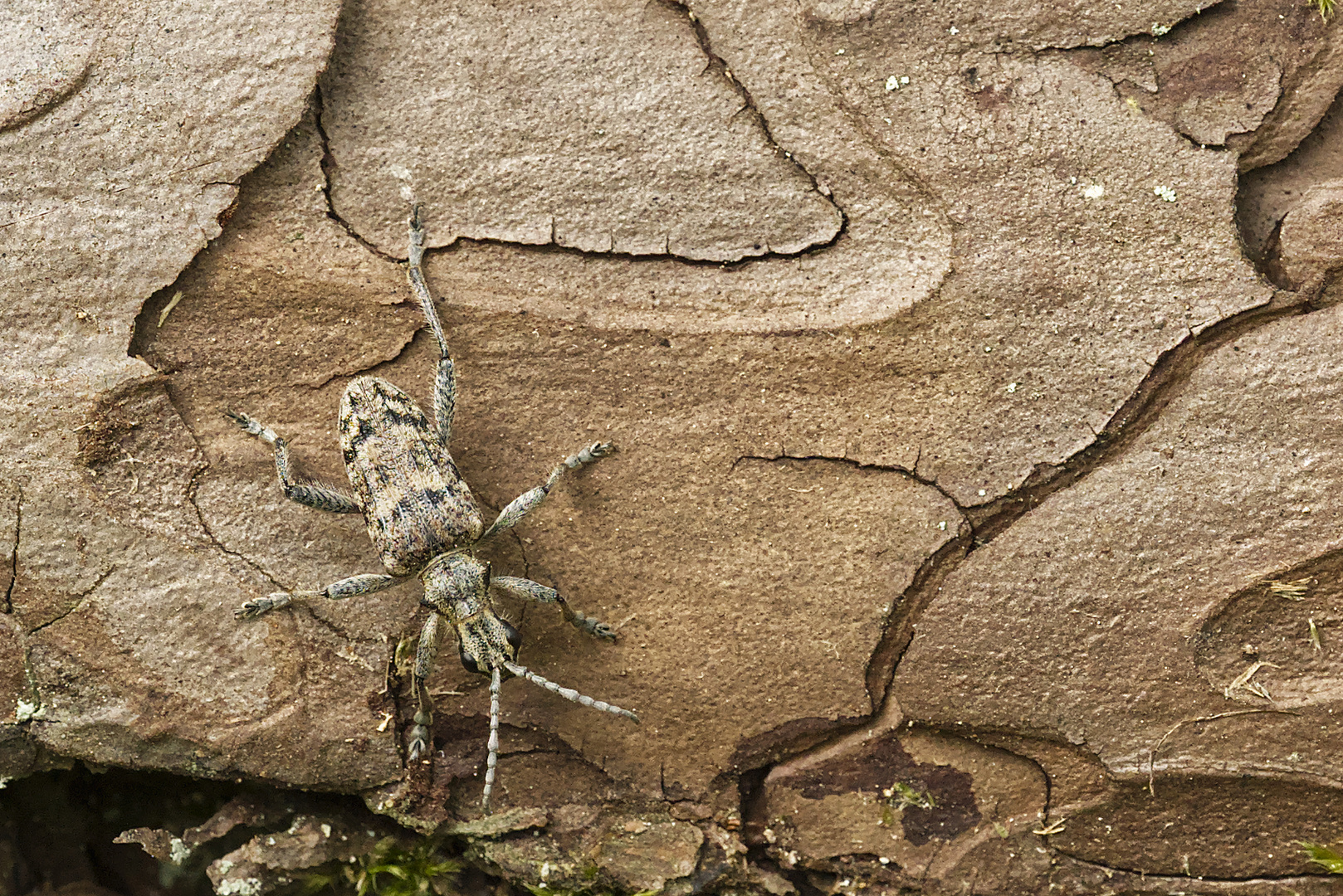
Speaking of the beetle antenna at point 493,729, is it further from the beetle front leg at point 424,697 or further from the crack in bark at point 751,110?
the crack in bark at point 751,110

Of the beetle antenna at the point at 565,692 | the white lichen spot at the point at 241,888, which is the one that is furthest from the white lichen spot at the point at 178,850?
the beetle antenna at the point at 565,692

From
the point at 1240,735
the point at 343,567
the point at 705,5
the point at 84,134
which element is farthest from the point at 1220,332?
the point at 84,134

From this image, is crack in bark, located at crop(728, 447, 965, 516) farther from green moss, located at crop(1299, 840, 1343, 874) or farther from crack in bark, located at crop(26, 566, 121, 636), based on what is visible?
crack in bark, located at crop(26, 566, 121, 636)

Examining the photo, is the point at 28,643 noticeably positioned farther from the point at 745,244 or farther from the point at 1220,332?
the point at 1220,332

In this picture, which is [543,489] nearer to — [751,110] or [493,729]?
[493,729]

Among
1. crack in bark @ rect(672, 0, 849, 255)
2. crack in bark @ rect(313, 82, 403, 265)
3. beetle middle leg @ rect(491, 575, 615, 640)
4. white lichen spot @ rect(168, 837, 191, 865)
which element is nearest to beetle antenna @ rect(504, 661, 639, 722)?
beetle middle leg @ rect(491, 575, 615, 640)
